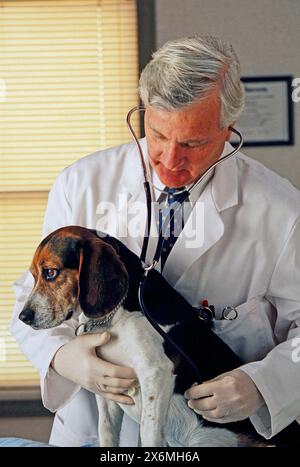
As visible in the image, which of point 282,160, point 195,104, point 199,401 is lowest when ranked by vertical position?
point 199,401

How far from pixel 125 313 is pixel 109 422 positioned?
16 cm

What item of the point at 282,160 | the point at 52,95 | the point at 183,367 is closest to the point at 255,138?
the point at 282,160

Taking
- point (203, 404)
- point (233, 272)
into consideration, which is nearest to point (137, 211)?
point (233, 272)

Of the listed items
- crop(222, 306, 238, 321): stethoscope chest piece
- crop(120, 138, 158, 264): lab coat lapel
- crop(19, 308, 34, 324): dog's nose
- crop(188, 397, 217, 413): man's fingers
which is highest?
crop(120, 138, 158, 264): lab coat lapel

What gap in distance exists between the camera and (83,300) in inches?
39.6

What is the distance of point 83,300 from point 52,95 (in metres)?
1.12

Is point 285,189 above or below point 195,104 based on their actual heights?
below

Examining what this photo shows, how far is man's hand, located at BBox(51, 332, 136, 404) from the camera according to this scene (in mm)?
1013

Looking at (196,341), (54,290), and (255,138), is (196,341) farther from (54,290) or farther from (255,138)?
(255,138)

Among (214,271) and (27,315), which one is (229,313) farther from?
(27,315)

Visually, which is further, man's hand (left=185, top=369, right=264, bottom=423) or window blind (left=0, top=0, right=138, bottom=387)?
window blind (left=0, top=0, right=138, bottom=387)

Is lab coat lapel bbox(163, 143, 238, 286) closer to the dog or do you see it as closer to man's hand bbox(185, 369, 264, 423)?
the dog

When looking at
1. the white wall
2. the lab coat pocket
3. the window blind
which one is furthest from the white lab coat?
the window blind

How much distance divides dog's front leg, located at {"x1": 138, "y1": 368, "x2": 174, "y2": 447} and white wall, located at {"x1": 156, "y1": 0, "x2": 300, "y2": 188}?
2.25 ft
